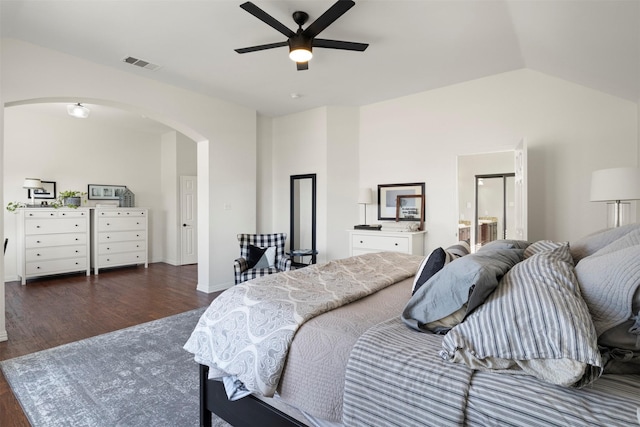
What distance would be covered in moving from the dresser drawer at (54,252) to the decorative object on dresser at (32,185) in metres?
0.82

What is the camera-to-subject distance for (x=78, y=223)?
5535 millimetres

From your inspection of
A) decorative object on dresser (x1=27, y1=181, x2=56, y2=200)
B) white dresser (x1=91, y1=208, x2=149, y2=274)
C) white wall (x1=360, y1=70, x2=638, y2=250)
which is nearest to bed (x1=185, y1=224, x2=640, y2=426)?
white wall (x1=360, y1=70, x2=638, y2=250)

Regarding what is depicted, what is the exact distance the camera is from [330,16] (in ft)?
7.55

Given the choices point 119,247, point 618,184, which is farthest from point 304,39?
point 119,247

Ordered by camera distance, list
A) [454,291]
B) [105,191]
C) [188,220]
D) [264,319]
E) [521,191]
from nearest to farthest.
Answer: [454,291]
[264,319]
[521,191]
[105,191]
[188,220]

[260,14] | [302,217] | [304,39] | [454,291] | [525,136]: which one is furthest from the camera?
[302,217]

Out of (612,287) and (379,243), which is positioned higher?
(612,287)

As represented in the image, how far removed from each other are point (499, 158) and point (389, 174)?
1428 mm

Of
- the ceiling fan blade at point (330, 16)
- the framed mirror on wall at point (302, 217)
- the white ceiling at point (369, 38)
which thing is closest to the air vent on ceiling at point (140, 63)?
the white ceiling at point (369, 38)

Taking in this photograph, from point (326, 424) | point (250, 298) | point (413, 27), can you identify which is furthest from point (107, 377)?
point (413, 27)

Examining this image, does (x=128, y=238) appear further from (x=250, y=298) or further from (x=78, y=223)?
(x=250, y=298)

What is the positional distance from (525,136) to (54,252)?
23.1 ft

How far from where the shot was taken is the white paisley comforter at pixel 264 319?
1263 millimetres

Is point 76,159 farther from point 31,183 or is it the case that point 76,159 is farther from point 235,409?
point 235,409
